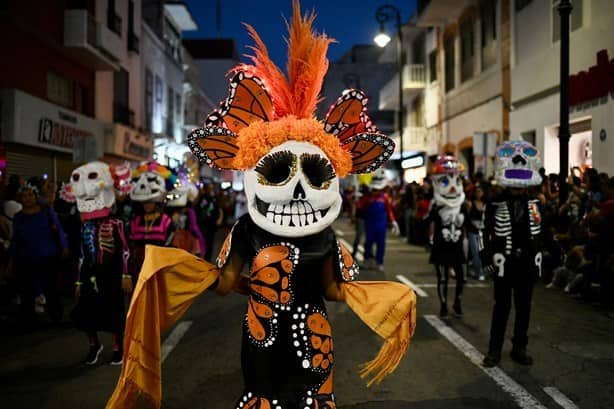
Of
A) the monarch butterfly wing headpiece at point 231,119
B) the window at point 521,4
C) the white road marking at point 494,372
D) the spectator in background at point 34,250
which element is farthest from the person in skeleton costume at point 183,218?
the window at point 521,4

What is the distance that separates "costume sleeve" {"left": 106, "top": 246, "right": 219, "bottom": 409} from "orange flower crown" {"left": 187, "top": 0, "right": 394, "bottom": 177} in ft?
2.11

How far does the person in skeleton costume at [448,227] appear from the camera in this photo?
807 cm

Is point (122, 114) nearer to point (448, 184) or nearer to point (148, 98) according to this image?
point (148, 98)

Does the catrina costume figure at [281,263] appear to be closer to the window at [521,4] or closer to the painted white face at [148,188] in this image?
the painted white face at [148,188]

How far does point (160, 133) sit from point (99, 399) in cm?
2683

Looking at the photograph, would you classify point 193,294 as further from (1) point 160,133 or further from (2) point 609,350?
(1) point 160,133

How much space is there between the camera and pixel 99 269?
613 centimetres

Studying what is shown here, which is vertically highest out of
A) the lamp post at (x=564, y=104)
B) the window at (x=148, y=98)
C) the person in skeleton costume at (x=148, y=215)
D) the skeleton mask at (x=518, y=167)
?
the window at (x=148, y=98)

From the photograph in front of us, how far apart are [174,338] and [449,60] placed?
22.8 meters

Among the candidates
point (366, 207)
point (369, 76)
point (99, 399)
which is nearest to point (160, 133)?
point (366, 207)

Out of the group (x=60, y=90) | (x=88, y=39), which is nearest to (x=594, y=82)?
(x=88, y=39)

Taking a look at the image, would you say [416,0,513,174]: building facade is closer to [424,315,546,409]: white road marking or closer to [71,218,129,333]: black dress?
[424,315,546,409]: white road marking

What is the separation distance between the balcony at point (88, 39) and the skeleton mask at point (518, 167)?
644 inches

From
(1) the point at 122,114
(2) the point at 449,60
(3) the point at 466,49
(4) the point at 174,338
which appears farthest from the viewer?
(2) the point at 449,60
